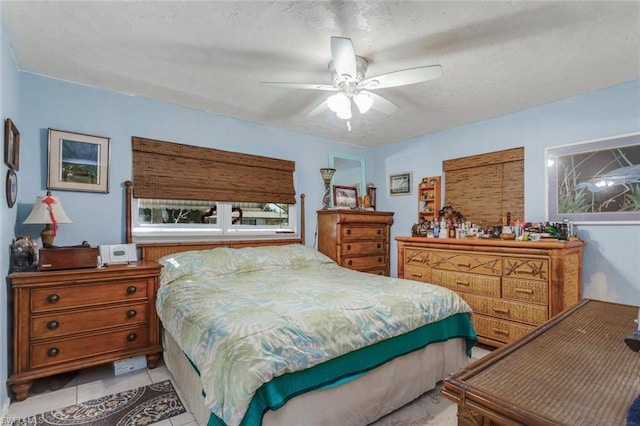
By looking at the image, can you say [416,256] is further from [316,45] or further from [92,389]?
[92,389]

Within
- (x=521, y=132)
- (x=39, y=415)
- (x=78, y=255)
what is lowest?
(x=39, y=415)

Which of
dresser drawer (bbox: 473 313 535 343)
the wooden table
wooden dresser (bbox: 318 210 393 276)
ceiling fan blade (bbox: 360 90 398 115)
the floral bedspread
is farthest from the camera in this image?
wooden dresser (bbox: 318 210 393 276)

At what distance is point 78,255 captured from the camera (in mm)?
2309

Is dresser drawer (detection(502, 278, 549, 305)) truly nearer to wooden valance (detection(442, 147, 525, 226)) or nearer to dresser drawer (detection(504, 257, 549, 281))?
dresser drawer (detection(504, 257, 549, 281))

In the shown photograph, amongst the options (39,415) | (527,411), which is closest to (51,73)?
(39,415)

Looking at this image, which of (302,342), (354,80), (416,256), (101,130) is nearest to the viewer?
(302,342)

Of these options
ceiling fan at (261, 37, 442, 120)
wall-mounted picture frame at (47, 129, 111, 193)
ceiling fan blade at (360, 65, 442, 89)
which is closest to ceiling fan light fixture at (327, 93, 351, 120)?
ceiling fan at (261, 37, 442, 120)

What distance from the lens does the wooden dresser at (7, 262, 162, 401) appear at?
6.73 ft

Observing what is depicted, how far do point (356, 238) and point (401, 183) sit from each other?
1.12 meters

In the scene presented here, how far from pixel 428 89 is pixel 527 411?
2.57 meters

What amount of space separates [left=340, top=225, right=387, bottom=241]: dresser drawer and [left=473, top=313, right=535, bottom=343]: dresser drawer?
5.18 feet

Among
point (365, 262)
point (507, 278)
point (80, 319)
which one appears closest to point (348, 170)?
point (365, 262)

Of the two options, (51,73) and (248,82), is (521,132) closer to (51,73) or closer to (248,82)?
(248,82)

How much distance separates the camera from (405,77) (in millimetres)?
2010
